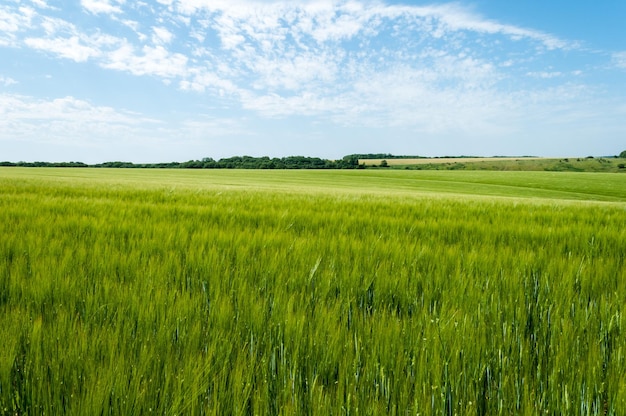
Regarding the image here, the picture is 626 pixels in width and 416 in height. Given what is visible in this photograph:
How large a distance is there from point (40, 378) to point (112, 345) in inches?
6.5

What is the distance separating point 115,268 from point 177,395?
1.22m

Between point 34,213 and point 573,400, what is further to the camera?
point 34,213

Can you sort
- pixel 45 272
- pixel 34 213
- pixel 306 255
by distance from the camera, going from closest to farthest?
pixel 45 272 → pixel 306 255 → pixel 34 213

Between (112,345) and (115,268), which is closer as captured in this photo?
(112,345)

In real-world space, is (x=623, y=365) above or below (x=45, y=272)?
below

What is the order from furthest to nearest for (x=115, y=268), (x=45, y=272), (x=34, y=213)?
1. (x=34, y=213)
2. (x=115, y=268)
3. (x=45, y=272)

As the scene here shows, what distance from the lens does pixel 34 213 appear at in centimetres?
357

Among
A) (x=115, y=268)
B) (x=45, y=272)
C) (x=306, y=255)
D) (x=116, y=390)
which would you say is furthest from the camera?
(x=306, y=255)

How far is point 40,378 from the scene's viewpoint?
2.83 ft

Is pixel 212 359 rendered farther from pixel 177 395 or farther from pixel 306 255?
pixel 306 255

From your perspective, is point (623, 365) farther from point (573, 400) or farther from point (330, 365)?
point (330, 365)

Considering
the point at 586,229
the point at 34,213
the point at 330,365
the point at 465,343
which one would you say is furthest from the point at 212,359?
the point at 586,229

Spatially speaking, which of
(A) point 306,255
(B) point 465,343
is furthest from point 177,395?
(A) point 306,255

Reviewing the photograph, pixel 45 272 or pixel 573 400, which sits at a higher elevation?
pixel 45 272
